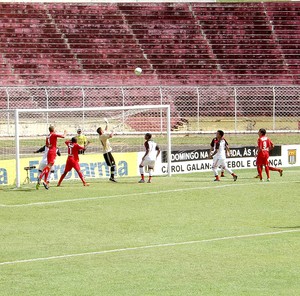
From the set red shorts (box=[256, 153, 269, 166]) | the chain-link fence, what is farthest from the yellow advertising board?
the chain-link fence

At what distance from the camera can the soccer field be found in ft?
44.7

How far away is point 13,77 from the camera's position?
5144 centimetres

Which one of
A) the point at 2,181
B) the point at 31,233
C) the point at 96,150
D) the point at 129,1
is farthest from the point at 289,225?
the point at 129,1

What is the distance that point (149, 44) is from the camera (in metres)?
56.1

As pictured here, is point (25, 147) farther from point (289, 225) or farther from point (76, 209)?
point (289, 225)

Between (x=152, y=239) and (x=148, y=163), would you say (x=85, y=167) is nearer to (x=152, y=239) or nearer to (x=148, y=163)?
(x=148, y=163)

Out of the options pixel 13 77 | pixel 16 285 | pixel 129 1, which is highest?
pixel 129 1

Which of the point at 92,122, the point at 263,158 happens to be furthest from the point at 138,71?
the point at 263,158

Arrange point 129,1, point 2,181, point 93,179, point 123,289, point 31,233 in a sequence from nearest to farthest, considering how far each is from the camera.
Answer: point 123,289, point 31,233, point 2,181, point 93,179, point 129,1

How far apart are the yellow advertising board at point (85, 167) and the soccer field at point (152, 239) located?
119cm

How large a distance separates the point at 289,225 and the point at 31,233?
17.6 ft

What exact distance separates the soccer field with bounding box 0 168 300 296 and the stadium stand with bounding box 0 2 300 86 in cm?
2493

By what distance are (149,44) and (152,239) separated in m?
38.9

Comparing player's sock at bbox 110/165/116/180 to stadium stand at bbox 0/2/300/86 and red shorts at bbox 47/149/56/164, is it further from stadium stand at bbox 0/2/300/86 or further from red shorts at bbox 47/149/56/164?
stadium stand at bbox 0/2/300/86
